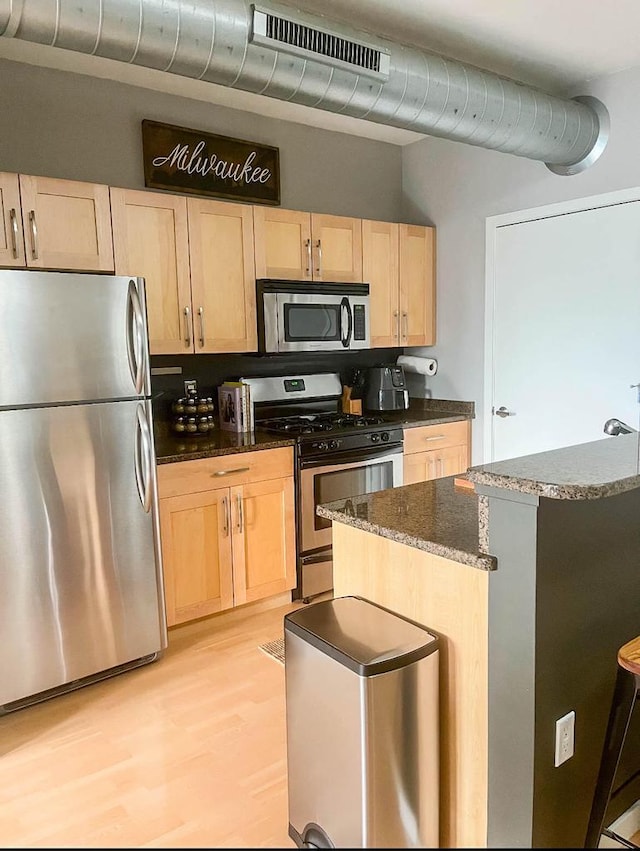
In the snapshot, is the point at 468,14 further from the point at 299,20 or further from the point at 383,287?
the point at 383,287

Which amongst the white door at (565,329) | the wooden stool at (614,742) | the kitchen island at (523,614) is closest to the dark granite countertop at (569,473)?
the kitchen island at (523,614)

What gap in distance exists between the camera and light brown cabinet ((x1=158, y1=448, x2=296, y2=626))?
3023 mm

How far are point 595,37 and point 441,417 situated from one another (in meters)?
2.06

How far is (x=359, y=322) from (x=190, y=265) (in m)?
1.10

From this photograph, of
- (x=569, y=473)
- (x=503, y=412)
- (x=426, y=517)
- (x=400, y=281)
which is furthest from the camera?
(x=400, y=281)

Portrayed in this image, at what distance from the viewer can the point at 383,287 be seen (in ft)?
13.2

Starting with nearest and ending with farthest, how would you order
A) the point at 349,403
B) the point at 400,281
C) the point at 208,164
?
the point at 208,164 < the point at 400,281 < the point at 349,403

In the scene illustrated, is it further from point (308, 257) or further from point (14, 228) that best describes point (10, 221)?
point (308, 257)

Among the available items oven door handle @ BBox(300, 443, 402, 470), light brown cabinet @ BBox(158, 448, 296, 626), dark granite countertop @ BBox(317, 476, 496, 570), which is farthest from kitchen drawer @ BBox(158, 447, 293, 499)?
dark granite countertop @ BBox(317, 476, 496, 570)

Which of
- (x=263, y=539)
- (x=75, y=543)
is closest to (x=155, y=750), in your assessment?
(x=75, y=543)

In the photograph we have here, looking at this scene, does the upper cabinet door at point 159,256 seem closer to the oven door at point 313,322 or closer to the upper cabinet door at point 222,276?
the upper cabinet door at point 222,276

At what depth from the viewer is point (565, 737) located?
1.59 metres

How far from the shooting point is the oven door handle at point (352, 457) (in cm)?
340

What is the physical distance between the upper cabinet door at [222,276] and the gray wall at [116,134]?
1.45ft
